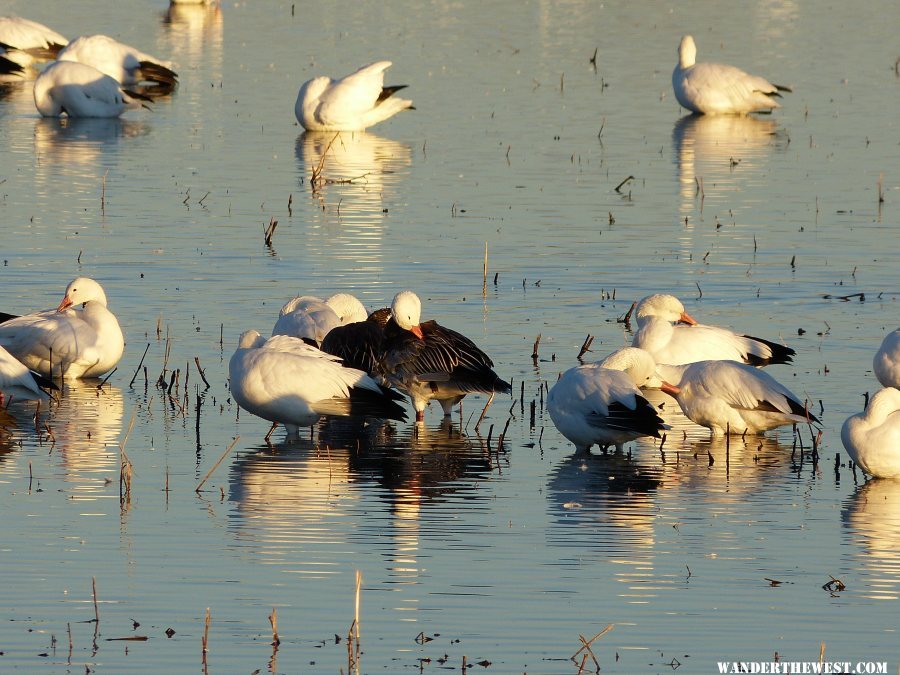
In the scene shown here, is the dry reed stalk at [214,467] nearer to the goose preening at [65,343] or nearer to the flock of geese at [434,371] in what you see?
the flock of geese at [434,371]

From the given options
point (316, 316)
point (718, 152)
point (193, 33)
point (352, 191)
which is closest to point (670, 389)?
point (316, 316)

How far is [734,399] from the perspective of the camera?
34.9ft

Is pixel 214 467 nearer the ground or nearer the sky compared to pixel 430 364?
nearer the ground

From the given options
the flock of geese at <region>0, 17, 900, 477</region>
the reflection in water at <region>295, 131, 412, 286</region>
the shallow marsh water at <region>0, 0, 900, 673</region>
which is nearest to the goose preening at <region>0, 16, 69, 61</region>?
the shallow marsh water at <region>0, 0, 900, 673</region>

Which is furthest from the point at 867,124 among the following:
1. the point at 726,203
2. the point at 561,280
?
the point at 561,280

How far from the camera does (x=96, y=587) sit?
25.2 ft

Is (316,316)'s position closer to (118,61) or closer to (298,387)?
(298,387)

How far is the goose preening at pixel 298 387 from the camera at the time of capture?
10.4 m

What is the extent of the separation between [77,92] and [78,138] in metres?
1.46

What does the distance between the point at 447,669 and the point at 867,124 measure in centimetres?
1828

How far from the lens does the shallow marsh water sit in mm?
7410

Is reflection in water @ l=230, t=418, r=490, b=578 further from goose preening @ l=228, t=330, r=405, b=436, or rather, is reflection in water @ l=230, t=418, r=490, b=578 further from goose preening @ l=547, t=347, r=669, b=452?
goose preening @ l=547, t=347, r=669, b=452

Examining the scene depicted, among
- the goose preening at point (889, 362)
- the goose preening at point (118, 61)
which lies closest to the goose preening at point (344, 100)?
the goose preening at point (118, 61)

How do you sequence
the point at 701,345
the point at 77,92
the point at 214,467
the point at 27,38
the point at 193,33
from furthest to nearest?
the point at 193,33 → the point at 27,38 → the point at 77,92 → the point at 701,345 → the point at 214,467
